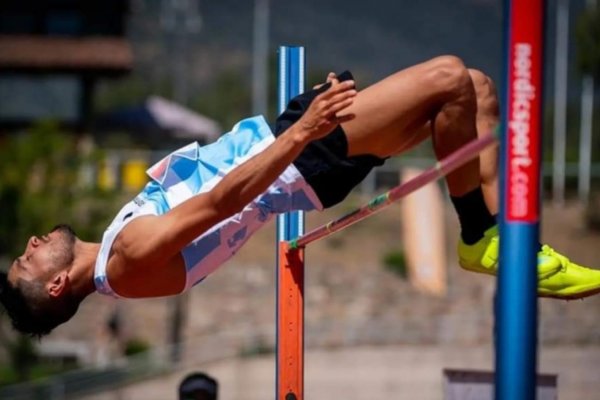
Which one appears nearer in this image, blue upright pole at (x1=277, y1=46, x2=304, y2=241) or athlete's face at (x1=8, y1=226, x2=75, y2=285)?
athlete's face at (x1=8, y1=226, x2=75, y2=285)

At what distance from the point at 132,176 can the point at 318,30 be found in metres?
62.5

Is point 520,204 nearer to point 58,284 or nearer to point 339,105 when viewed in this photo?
point 339,105

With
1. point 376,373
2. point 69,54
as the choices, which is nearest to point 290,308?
point 376,373

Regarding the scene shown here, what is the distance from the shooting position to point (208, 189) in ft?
14.9

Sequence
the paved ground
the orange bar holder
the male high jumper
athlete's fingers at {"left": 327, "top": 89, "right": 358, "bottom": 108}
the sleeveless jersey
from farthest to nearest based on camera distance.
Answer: the paved ground < the orange bar holder < the sleeveless jersey < the male high jumper < athlete's fingers at {"left": 327, "top": 89, "right": 358, "bottom": 108}

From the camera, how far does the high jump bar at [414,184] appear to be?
339 cm

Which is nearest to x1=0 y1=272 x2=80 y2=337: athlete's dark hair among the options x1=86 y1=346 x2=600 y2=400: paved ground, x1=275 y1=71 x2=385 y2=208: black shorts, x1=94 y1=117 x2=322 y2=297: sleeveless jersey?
x1=94 y1=117 x2=322 y2=297: sleeveless jersey

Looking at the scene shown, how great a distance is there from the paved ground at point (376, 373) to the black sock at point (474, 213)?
1108cm

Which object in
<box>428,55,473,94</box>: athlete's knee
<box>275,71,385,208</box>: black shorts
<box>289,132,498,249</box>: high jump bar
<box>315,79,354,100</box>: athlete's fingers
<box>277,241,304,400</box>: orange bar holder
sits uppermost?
<box>428,55,473,94</box>: athlete's knee

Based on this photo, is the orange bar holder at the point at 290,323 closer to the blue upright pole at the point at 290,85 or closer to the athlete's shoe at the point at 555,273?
the blue upright pole at the point at 290,85

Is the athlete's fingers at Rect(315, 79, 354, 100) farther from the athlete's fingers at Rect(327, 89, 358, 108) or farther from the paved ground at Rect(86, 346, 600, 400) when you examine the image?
the paved ground at Rect(86, 346, 600, 400)

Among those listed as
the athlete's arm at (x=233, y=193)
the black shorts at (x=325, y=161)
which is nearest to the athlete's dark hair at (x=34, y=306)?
the athlete's arm at (x=233, y=193)

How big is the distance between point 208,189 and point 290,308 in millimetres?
761

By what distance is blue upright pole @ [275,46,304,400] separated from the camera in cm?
512
